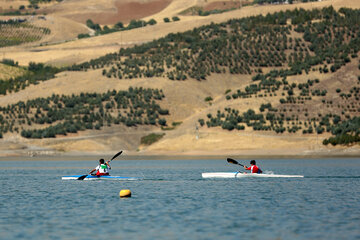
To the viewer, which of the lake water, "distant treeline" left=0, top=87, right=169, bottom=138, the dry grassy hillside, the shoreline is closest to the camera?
the lake water

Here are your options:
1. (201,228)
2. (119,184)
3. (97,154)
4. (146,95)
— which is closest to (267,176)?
(119,184)

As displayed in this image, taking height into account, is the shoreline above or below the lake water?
above

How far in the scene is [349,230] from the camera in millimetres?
33938

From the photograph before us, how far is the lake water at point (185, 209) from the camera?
3394 centimetres

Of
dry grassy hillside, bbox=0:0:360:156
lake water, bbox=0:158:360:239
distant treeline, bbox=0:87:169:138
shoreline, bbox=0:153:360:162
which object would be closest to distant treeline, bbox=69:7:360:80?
dry grassy hillside, bbox=0:0:360:156

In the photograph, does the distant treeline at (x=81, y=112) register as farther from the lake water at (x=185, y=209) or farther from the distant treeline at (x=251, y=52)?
the lake water at (x=185, y=209)

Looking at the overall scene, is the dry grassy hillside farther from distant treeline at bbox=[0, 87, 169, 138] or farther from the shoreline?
distant treeline at bbox=[0, 87, 169, 138]

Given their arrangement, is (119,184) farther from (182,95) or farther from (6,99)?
(6,99)

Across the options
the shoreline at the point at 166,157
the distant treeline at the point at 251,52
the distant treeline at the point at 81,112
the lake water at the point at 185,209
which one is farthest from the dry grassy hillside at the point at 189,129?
the lake water at the point at 185,209

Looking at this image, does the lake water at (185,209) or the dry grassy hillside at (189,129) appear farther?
the dry grassy hillside at (189,129)

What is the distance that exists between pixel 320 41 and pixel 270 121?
5353 cm

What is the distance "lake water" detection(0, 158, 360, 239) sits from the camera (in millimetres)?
33938

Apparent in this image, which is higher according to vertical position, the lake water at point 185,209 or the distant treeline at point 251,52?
the distant treeline at point 251,52

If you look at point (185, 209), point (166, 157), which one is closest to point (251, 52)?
point (166, 157)
